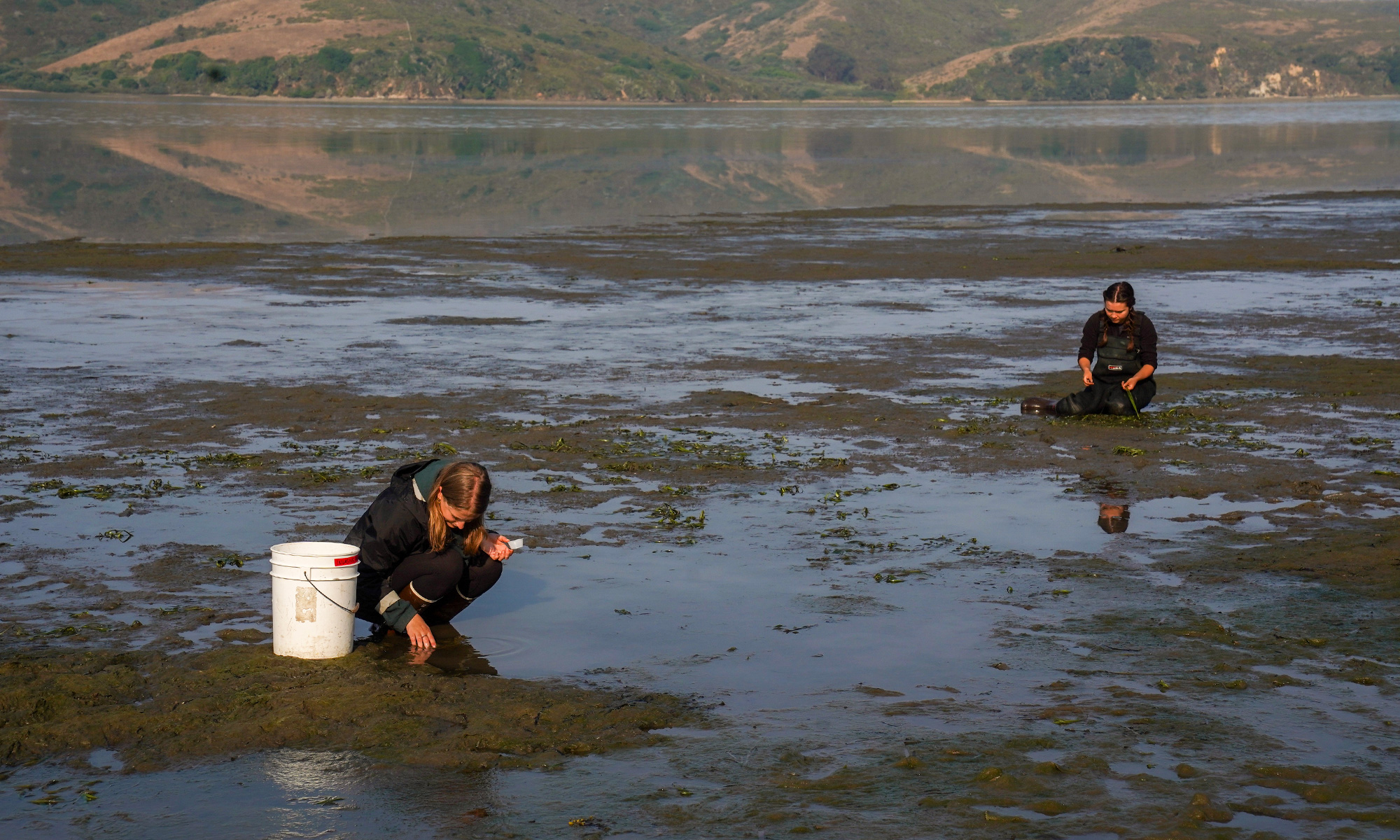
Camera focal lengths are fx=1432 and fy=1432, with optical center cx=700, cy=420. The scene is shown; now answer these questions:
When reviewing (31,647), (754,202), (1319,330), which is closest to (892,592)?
(31,647)

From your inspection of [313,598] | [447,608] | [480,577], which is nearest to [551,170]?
[447,608]

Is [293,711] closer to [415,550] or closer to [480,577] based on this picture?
[415,550]

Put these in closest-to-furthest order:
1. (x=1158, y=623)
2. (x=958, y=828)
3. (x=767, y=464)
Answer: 1. (x=958, y=828)
2. (x=1158, y=623)
3. (x=767, y=464)

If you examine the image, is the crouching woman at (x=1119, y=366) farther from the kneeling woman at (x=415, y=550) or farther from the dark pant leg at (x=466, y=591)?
the kneeling woman at (x=415, y=550)

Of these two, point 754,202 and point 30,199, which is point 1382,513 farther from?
point 30,199

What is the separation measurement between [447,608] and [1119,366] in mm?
7409

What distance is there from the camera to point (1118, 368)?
12516 millimetres

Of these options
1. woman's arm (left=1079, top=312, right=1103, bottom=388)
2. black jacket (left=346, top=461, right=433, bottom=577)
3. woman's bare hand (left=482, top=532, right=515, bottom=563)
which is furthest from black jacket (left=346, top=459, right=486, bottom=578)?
woman's arm (left=1079, top=312, right=1103, bottom=388)

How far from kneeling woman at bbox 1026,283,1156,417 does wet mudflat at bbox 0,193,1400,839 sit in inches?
8.7

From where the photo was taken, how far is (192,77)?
630 feet

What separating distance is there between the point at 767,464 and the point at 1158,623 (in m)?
4.12

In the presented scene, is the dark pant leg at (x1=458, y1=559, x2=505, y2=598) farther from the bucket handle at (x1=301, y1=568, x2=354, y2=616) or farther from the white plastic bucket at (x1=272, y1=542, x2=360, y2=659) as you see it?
the bucket handle at (x1=301, y1=568, x2=354, y2=616)

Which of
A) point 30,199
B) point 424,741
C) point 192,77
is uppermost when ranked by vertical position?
point 192,77

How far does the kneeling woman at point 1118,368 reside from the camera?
490 inches
